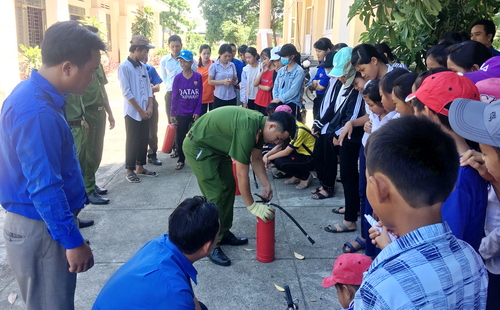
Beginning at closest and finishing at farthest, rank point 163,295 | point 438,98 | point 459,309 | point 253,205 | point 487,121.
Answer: point 459,309, point 487,121, point 163,295, point 438,98, point 253,205

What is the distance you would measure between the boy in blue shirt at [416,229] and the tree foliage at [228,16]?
31.3m

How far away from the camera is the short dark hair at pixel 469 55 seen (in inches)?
117

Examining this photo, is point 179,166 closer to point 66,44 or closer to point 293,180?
point 293,180

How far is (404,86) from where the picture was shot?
2598 mm

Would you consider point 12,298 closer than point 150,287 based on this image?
No

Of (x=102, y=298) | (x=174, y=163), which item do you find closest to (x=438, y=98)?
(x=102, y=298)

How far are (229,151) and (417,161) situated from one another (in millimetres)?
2249

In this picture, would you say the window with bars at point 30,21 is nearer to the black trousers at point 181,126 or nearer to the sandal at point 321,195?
the black trousers at point 181,126

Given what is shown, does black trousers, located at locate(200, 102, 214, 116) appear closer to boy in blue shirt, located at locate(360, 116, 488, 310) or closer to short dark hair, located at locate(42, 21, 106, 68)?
short dark hair, located at locate(42, 21, 106, 68)

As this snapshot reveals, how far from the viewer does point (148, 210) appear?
181 inches

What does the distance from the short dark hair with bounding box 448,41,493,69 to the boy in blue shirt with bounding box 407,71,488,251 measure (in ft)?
4.24

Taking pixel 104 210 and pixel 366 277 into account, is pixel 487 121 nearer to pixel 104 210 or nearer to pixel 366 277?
pixel 366 277

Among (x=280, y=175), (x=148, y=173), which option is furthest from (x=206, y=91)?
(x=280, y=175)

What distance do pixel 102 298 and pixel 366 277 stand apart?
3.76ft
